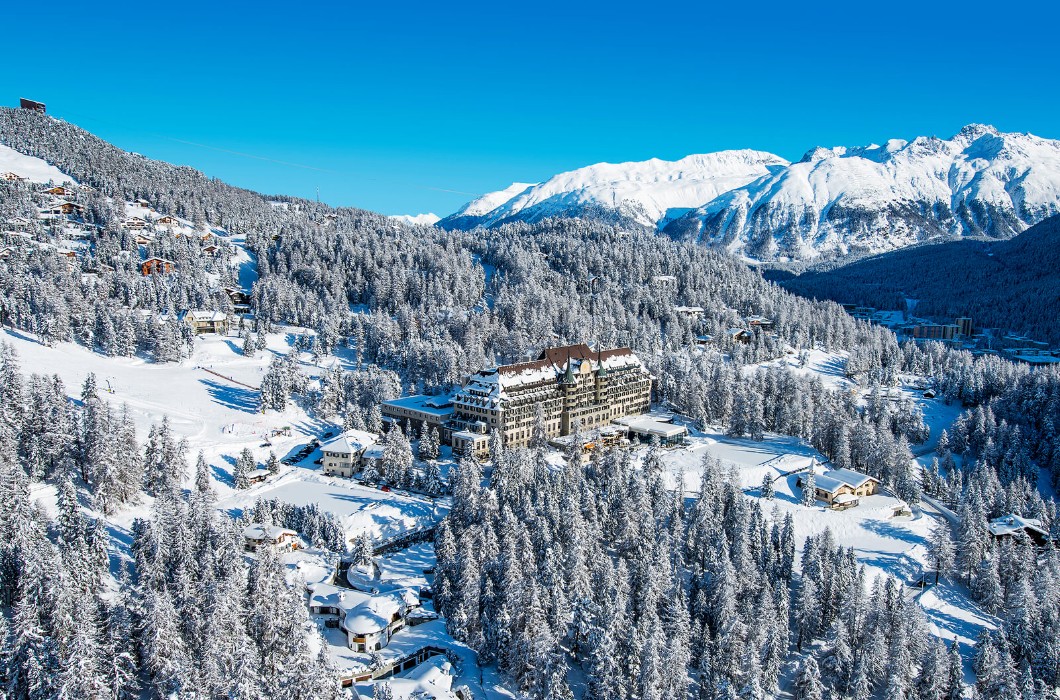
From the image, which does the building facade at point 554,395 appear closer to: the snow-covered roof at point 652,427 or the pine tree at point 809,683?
the snow-covered roof at point 652,427

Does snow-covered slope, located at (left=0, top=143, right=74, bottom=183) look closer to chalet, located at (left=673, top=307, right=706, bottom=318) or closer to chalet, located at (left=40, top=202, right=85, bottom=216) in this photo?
chalet, located at (left=40, top=202, right=85, bottom=216)

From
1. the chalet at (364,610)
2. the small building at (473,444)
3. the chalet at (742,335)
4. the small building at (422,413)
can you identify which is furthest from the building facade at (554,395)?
the chalet at (742,335)

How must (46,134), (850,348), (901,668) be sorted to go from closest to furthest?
(901,668), (850,348), (46,134)

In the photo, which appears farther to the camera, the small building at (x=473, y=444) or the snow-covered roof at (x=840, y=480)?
the small building at (x=473, y=444)

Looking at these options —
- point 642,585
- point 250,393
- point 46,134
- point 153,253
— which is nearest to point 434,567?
point 642,585

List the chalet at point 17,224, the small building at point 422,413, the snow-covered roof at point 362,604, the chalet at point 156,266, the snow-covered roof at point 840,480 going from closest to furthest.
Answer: the snow-covered roof at point 362,604 → the snow-covered roof at point 840,480 → the small building at point 422,413 → the chalet at point 156,266 → the chalet at point 17,224

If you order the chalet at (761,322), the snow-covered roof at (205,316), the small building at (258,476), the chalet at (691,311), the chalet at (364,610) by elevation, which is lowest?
the chalet at (364,610)

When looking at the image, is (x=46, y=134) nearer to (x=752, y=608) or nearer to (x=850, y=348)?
(x=850, y=348)
